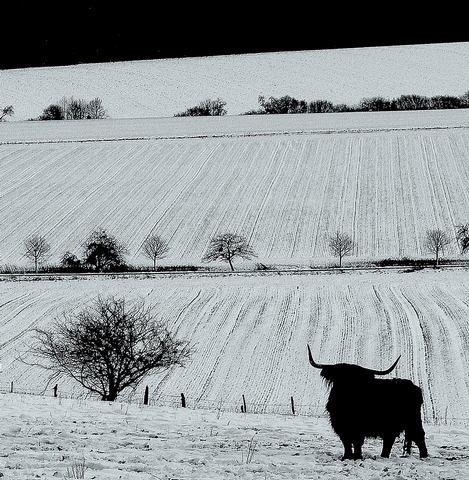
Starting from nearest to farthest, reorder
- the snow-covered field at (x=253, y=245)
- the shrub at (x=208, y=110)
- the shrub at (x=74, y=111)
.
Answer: the snow-covered field at (x=253, y=245)
the shrub at (x=208, y=110)
the shrub at (x=74, y=111)

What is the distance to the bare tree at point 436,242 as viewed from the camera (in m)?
58.1

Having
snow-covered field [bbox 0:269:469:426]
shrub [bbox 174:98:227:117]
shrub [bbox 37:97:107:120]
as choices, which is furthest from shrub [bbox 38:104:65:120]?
snow-covered field [bbox 0:269:469:426]

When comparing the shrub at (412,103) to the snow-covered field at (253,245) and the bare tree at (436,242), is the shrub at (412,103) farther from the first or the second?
the bare tree at (436,242)

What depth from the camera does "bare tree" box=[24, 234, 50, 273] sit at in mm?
59156

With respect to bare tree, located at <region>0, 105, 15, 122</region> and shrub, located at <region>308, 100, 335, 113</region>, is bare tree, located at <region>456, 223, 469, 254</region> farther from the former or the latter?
bare tree, located at <region>0, 105, 15, 122</region>

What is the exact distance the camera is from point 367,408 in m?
11.7

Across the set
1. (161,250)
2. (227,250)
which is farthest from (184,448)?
(161,250)

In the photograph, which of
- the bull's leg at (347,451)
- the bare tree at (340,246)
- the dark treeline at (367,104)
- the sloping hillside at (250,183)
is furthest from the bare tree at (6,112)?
the bull's leg at (347,451)

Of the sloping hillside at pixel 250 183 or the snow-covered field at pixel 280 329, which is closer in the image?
the snow-covered field at pixel 280 329

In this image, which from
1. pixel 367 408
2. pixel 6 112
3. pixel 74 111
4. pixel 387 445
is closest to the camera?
pixel 367 408

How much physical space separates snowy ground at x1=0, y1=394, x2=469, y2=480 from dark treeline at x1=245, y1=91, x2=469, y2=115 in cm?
10214

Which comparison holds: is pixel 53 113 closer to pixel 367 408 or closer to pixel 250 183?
pixel 250 183

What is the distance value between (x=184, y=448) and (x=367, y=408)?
300 centimetres

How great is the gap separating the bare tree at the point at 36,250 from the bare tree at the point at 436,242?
1215 inches
